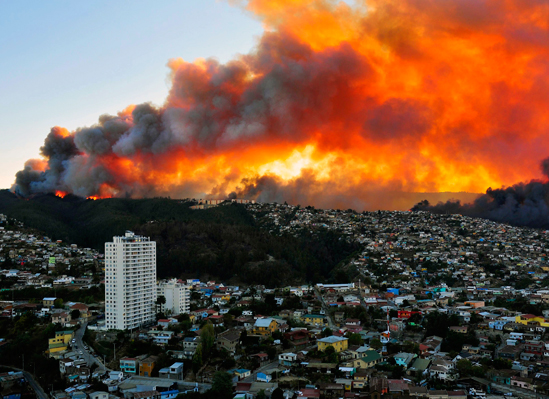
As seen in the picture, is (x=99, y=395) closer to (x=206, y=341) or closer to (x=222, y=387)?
(x=222, y=387)

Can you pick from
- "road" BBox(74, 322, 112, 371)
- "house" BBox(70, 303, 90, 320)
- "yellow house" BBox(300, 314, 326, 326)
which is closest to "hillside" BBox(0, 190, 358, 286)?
"yellow house" BBox(300, 314, 326, 326)

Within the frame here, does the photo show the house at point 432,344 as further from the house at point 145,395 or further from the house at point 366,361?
the house at point 145,395

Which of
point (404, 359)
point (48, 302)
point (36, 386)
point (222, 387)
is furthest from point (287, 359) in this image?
point (48, 302)

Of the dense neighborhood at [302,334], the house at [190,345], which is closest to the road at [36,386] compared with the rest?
the dense neighborhood at [302,334]

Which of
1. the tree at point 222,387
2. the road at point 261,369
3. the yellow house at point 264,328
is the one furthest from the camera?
the yellow house at point 264,328

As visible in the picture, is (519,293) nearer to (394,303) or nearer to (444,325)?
(394,303)

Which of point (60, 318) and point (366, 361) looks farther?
point (60, 318)

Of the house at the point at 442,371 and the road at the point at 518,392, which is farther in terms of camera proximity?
the house at the point at 442,371
